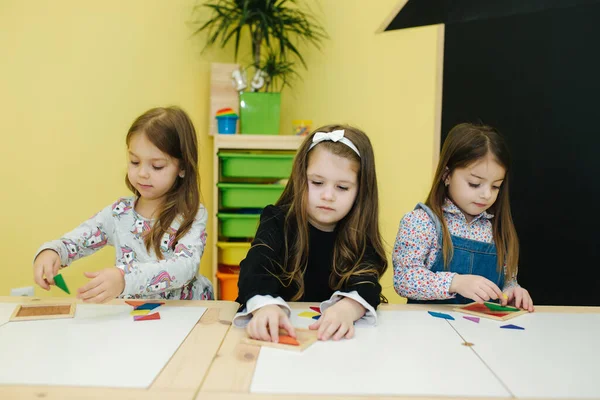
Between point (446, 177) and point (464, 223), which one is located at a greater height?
point (446, 177)

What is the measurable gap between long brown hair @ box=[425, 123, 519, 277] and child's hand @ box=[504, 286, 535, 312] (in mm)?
244

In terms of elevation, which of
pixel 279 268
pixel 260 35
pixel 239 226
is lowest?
pixel 239 226

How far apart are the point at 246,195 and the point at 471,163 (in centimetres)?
128

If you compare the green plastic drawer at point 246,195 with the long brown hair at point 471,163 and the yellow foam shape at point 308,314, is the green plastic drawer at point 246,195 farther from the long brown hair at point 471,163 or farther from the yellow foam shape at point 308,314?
the yellow foam shape at point 308,314

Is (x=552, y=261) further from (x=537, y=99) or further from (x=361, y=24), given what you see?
(x=361, y=24)

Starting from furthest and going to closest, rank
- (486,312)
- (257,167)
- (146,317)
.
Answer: (257,167) < (486,312) < (146,317)

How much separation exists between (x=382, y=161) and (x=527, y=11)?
107 centimetres

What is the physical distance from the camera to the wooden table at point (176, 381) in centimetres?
64

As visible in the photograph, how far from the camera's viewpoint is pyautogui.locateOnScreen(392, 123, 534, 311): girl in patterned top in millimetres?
1404

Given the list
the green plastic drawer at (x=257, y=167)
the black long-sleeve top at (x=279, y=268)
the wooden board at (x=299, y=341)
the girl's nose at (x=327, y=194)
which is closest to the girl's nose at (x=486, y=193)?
the black long-sleeve top at (x=279, y=268)

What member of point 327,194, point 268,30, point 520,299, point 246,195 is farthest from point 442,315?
point 268,30

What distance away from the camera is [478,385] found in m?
0.70

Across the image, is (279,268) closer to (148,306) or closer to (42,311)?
(148,306)

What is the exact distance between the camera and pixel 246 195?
2475 millimetres
